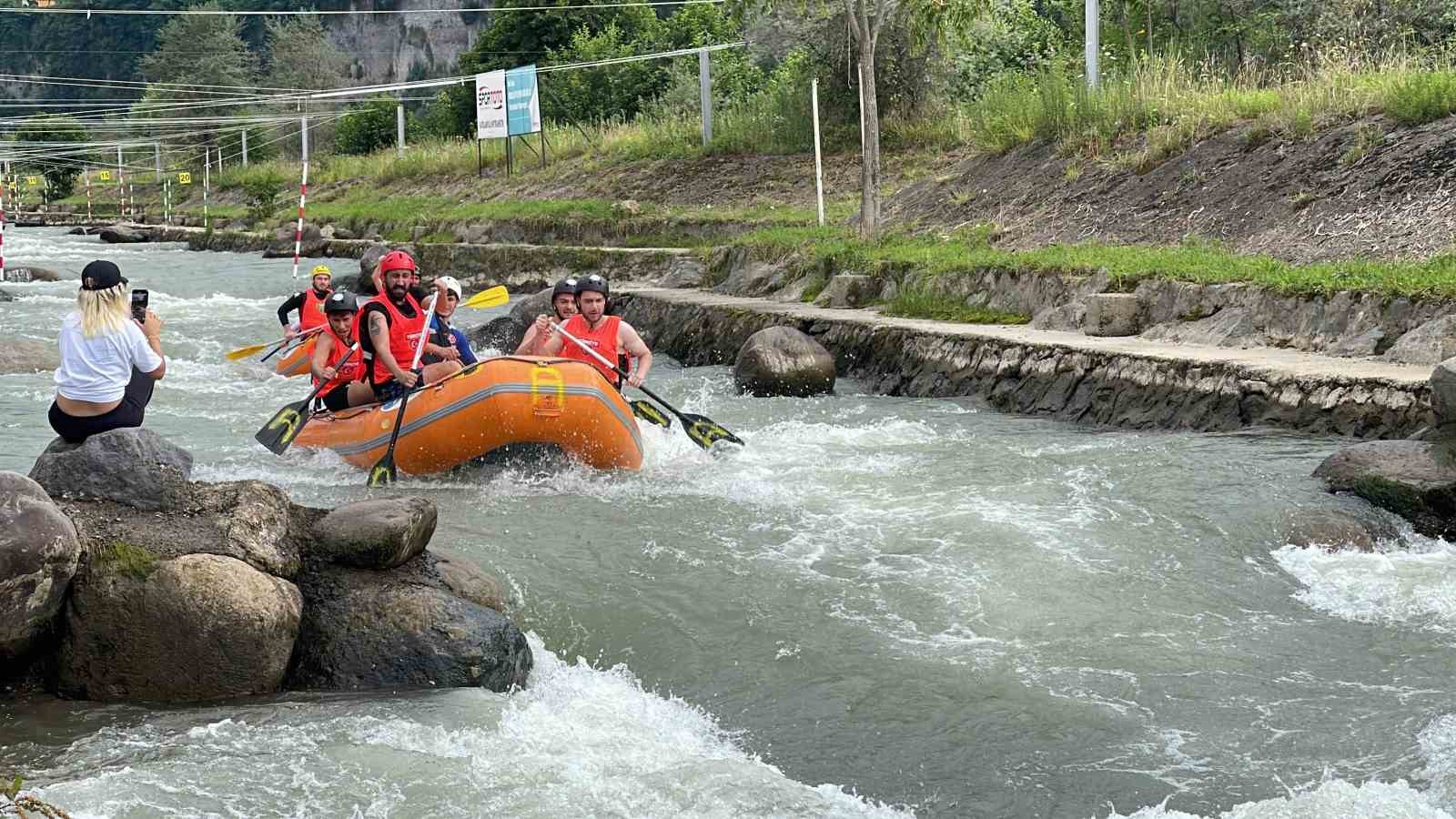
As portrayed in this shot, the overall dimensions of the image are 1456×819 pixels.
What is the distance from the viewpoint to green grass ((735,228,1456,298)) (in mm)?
11875

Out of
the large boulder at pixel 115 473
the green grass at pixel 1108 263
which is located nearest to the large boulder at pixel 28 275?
the green grass at pixel 1108 263

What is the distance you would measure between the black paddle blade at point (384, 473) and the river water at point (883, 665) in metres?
0.17

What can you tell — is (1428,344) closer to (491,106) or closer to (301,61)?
(491,106)

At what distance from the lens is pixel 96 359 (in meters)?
7.84

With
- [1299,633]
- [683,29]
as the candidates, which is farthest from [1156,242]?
[683,29]

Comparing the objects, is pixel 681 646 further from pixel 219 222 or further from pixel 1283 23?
pixel 219 222

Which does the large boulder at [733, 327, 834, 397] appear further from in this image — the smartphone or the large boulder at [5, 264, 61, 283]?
the large boulder at [5, 264, 61, 283]

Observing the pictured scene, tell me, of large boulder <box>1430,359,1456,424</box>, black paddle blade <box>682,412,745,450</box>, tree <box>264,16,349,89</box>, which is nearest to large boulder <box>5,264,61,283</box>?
black paddle blade <box>682,412,745,450</box>

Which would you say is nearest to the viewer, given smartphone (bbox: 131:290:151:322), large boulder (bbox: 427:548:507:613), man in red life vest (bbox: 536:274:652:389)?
large boulder (bbox: 427:548:507:613)

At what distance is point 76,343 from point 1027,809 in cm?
515

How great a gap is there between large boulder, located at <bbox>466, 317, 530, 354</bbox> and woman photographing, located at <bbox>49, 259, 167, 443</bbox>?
34.0ft

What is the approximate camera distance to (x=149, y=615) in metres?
6.11

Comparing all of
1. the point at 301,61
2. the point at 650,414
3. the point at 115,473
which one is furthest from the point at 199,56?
the point at 115,473

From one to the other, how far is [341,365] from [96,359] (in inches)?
158
